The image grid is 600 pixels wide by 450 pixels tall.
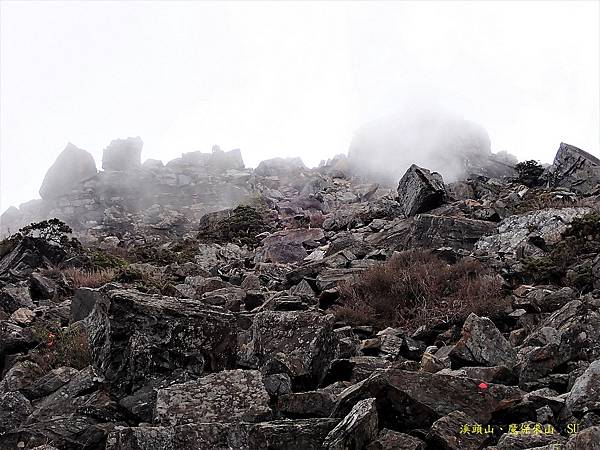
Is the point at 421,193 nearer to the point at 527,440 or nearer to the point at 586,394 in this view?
the point at 586,394

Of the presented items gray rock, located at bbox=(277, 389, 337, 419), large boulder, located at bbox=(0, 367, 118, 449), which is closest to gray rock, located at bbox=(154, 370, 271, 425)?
gray rock, located at bbox=(277, 389, 337, 419)

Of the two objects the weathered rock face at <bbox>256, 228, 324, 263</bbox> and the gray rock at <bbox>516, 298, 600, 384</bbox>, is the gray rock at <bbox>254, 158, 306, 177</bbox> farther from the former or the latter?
the gray rock at <bbox>516, 298, 600, 384</bbox>

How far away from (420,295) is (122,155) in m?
46.6

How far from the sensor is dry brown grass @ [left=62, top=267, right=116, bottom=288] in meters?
12.5

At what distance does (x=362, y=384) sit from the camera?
4.60 m

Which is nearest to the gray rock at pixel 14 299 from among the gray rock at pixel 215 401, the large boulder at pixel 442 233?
the gray rock at pixel 215 401

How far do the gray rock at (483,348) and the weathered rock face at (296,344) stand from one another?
1.43 m

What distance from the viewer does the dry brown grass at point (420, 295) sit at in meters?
9.01

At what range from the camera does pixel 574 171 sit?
23.0 meters

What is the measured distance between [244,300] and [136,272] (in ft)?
11.6

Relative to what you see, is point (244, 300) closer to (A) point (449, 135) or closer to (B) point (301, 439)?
(B) point (301, 439)

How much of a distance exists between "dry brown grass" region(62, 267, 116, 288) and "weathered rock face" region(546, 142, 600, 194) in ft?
54.3

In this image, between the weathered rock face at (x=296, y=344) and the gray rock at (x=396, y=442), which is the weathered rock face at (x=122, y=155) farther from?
the gray rock at (x=396, y=442)

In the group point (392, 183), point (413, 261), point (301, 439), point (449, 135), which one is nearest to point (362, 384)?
point (301, 439)
